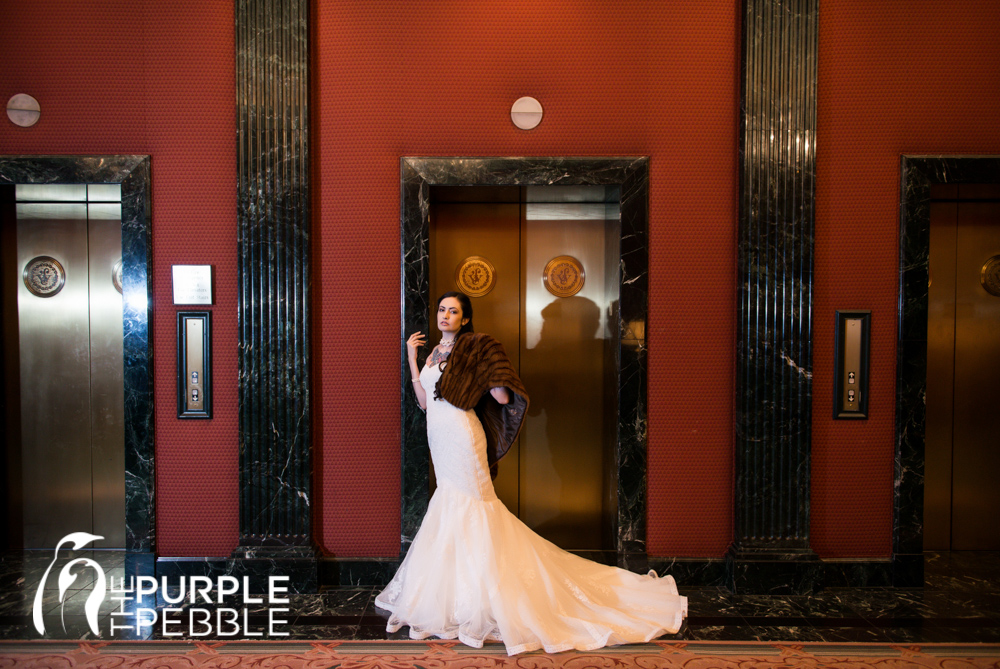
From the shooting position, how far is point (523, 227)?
4.43m

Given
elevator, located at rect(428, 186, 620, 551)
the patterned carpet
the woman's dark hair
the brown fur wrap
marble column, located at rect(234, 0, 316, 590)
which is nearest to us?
the patterned carpet

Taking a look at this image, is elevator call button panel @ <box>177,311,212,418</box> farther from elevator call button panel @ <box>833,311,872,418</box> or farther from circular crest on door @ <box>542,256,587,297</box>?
elevator call button panel @ <box>833,311,872,418</box>

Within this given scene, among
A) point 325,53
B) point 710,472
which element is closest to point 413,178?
point 325,53

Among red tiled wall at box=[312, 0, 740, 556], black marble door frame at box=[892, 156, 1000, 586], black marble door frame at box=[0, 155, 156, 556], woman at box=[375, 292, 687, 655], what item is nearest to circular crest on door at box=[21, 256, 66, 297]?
black marble door frame at box=[0, 155, 156, 556]

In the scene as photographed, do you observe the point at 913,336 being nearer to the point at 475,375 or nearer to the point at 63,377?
the point at 475,375

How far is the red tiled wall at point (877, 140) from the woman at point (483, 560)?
5.63ft

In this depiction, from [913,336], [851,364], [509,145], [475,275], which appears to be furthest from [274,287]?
[913,336]

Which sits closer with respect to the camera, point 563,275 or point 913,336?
point 913,336

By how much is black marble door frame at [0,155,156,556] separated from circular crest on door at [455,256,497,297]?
2111mm

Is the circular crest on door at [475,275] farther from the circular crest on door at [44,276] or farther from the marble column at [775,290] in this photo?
the circular crest on door at [44,276]

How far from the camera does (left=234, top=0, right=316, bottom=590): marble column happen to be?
3.93m

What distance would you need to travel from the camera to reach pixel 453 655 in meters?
3.15

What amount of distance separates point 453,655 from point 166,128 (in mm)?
3774

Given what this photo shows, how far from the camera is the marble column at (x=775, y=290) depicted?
3945mm
